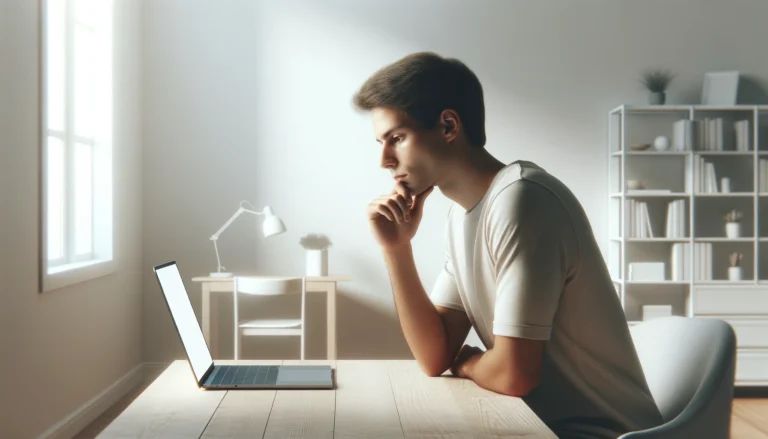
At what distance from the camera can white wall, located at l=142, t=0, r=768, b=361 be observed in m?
5.09

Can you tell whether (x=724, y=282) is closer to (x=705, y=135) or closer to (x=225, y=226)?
(x=705, y=135)

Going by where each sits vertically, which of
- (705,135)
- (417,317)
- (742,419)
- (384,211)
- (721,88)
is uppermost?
(721,88)

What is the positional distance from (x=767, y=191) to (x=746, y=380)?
125cm

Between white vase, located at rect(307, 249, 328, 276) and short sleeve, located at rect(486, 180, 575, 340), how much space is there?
344cm

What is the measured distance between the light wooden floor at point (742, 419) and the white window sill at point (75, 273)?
78 centimetres

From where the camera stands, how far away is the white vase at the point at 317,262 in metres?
4.77

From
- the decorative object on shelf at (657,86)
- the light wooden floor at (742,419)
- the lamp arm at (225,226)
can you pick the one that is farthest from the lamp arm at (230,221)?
the decorative object on shelf at (657,86)

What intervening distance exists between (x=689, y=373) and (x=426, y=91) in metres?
0.79

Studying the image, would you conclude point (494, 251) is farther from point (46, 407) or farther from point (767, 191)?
point (767, 191)

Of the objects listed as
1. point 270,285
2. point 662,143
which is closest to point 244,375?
point 270,285

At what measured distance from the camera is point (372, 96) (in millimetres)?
1537

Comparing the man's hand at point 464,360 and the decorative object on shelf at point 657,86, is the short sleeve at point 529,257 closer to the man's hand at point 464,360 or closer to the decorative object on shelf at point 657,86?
the man's hand at point 464,360

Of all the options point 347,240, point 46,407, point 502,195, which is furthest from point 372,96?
point 347,240

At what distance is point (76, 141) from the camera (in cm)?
408
